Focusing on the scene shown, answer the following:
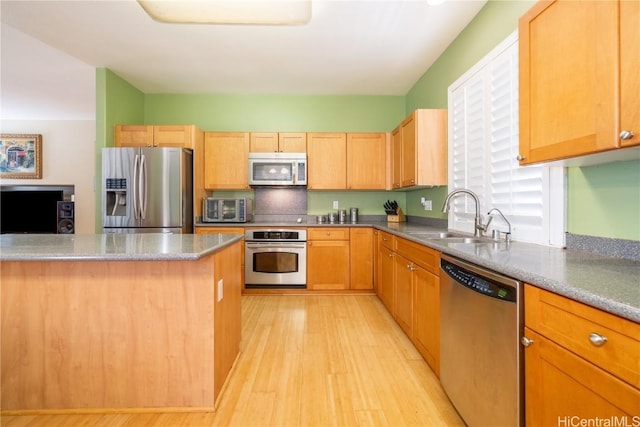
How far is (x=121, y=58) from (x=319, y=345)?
357cm

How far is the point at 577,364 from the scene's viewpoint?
906 millimetres

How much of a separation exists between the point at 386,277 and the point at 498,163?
61.3 inches

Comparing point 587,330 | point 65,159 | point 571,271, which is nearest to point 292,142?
point 571,271

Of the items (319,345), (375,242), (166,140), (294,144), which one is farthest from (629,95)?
(166,140)

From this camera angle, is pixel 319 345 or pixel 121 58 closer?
pixel 319 345

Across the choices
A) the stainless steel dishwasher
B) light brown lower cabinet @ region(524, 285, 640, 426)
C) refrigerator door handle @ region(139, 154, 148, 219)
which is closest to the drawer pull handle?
light brown lower cabinet @ region(524, 285, 640, 426)

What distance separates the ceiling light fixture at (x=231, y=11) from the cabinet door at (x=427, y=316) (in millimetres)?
2137

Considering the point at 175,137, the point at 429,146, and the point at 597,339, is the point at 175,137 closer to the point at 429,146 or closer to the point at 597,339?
the point at 429,146

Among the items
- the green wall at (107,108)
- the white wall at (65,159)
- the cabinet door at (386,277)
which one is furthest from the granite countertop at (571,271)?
the white wall at (65,159)

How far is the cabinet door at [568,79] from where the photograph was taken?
1.06 m

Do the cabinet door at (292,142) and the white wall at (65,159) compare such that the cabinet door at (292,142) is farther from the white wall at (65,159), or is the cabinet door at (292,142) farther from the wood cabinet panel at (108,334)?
the white wall at (65,159)

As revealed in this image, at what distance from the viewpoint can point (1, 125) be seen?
233 inches

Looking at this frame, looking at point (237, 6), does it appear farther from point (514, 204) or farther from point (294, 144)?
point (514, 204)

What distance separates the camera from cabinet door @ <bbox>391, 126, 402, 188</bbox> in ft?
A: 12.1
